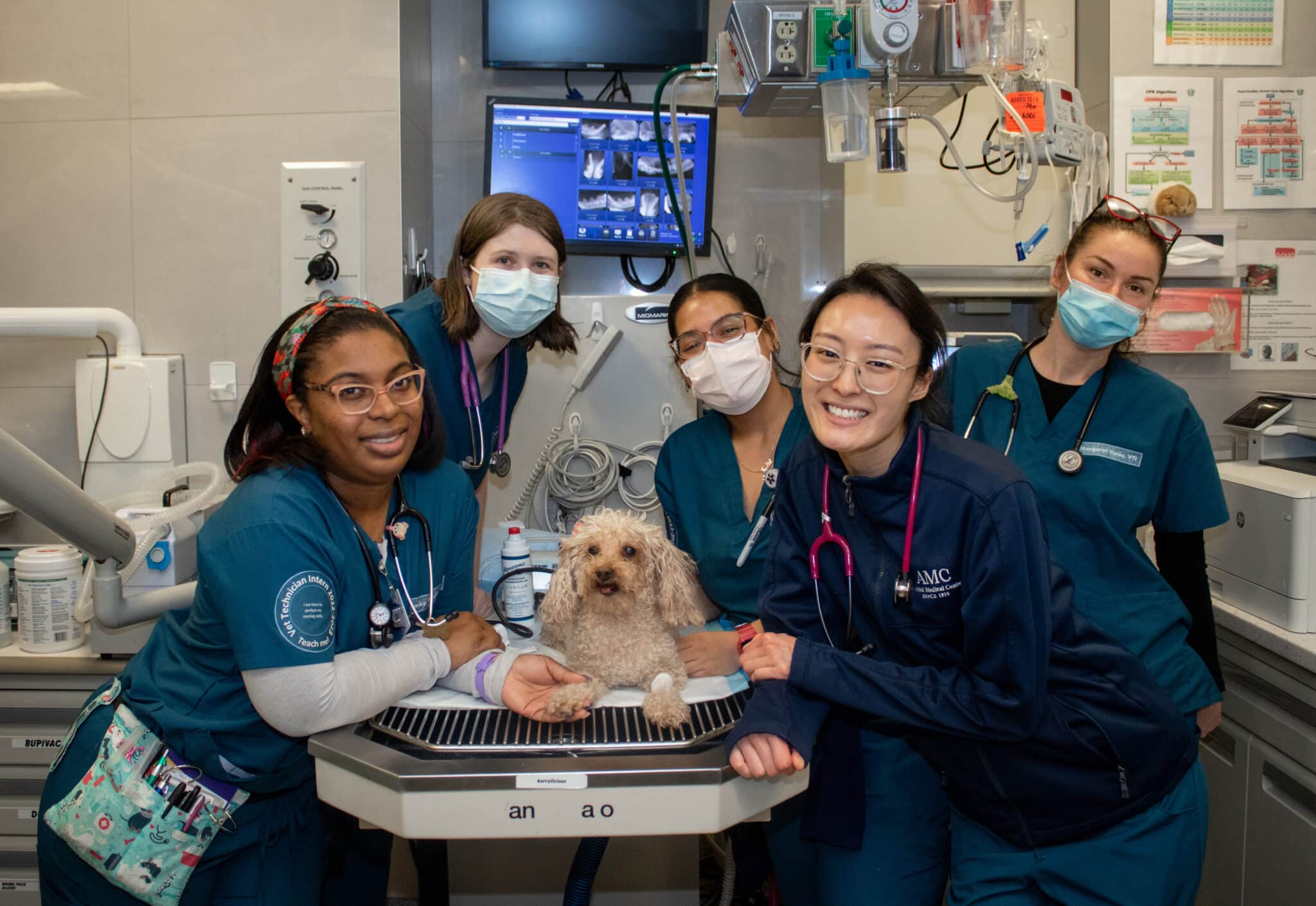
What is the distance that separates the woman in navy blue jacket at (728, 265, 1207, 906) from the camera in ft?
3.91

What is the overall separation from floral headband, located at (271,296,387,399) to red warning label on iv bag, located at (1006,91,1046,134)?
1328mm

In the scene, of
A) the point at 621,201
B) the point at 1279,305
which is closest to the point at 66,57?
the point at 621,201

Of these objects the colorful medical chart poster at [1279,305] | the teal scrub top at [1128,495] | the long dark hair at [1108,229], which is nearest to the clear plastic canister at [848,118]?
the long dark hair at [1108,229]

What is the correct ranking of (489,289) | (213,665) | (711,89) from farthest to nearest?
1. (711,89)
2. (489,289)
3. (213,665)

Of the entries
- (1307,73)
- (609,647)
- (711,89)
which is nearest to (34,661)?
(609,647)

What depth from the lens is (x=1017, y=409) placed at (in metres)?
1.64

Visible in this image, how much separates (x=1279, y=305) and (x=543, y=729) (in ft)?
7.68

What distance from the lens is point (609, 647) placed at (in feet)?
4.86

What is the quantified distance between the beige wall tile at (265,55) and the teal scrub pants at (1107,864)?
2327mm

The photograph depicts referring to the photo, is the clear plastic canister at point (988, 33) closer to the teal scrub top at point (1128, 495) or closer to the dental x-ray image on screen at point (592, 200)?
the teal scrub top at point (1128, 495)

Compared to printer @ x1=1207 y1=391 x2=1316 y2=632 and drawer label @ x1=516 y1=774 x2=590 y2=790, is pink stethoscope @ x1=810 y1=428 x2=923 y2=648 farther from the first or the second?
printer @ x1=1207 y1=391 x2=1316 y2=632

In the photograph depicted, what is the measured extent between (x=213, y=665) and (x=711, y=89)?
2397mm

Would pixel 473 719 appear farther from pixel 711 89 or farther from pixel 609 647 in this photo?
pixel 711 89

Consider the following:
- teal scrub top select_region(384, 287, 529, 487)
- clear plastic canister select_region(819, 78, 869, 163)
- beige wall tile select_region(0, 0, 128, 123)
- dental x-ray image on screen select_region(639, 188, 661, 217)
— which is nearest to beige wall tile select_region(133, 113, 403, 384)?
beige wall tile select_region(0, 0, 128, 123)
